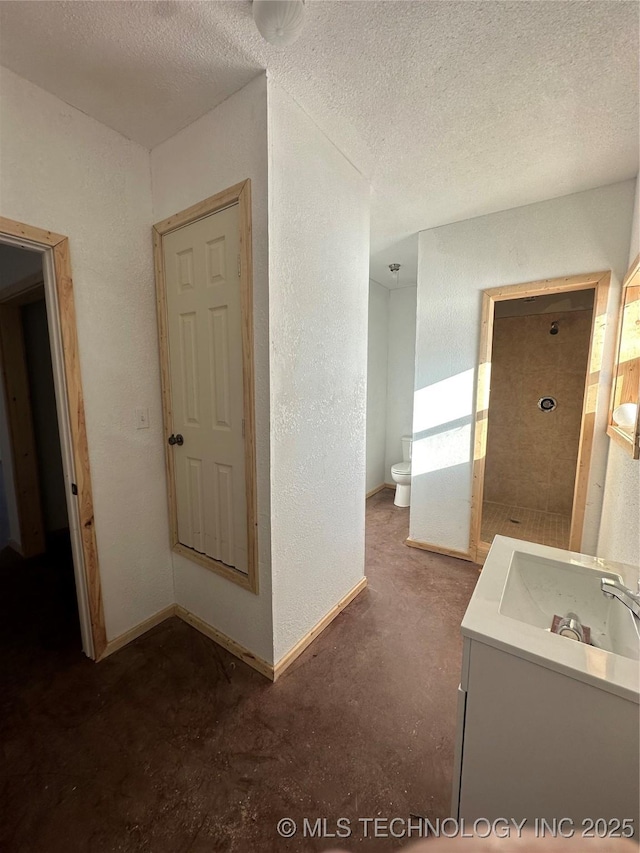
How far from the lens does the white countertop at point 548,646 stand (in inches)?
29.4

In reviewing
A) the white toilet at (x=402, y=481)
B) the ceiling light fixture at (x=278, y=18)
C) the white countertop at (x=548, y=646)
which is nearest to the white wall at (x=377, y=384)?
the white toilet at (x=402, y=481)

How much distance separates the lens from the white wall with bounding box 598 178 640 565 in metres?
1.45

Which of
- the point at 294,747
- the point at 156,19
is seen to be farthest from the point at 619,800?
the point at 156,19

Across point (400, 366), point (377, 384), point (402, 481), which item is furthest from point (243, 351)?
point (400, 366)

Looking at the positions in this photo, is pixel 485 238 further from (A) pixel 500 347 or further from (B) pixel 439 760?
(B) pixel 439 760

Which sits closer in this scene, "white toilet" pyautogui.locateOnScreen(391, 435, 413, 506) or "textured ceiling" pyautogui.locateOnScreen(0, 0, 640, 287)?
"textured ceiling" pyautogui.locateOnScreen(0, 0, 640, 287)

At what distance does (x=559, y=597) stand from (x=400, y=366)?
3.64 meters

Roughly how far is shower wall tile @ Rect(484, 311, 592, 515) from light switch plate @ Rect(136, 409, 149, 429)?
3.60 meters

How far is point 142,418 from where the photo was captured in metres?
1.94

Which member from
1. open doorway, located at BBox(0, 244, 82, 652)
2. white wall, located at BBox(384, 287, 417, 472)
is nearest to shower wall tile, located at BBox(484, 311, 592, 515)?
white wall, located at BBox(384, 287, 417, 472)

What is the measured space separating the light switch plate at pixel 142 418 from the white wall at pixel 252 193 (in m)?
0.79

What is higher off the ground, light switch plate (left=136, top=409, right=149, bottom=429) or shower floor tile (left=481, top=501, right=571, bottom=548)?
light switch plate (left=136, top=409, right=149, bottom=429)

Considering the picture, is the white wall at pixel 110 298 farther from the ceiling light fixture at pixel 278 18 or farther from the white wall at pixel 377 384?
the white wall at pixel 377 384

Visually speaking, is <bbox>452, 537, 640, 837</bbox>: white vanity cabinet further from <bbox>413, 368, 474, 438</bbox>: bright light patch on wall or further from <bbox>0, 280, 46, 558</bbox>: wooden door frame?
<bbox>0, 280, 46, 558</bbox>: wooden door frame
